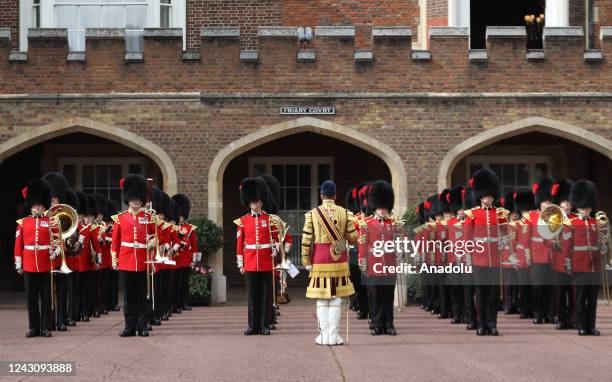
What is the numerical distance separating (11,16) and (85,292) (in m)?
7.99

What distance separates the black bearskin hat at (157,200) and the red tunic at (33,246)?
233 cm

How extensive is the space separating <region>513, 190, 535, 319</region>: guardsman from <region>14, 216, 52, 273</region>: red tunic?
616cm

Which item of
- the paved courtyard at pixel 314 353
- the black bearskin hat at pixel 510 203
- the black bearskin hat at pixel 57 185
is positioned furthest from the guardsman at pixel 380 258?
the black bearskin hat at pixel 57 185

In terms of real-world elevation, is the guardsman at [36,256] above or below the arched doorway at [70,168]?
below

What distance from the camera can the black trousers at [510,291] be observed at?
52.5ft

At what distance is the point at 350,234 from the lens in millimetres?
12055

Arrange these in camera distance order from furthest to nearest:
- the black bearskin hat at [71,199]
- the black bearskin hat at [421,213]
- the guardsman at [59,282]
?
the black bearskin hat at [421,213]
the black bearskin hat at [71,199]
the guardsman at [59,282]

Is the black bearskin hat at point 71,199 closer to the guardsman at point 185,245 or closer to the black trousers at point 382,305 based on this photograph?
the guardsman at point 185,245

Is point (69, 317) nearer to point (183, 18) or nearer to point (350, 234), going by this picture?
point (350, 234)

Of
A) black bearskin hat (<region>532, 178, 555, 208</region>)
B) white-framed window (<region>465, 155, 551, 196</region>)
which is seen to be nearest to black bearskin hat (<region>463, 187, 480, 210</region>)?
black bearskin hat (<region>532, 178, 555, 208</region>)

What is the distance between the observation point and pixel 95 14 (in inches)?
843

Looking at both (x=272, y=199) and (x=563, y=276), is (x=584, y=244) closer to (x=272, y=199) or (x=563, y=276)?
(x=563, y=276)

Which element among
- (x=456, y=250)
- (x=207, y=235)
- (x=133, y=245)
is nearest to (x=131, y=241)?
(x=133, y=245)

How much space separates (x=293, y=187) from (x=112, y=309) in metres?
6.06
